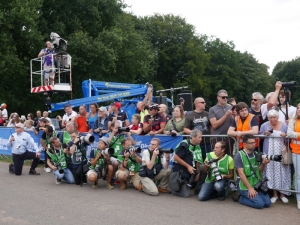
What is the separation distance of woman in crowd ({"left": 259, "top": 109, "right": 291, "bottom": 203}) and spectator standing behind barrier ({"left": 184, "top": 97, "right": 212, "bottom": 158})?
1.34 m

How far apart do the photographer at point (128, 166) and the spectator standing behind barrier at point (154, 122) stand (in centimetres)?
85

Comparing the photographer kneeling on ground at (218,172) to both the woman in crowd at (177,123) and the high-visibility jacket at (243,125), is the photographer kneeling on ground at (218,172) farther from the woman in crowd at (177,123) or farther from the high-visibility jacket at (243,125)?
the woman in crowd at (177,123)

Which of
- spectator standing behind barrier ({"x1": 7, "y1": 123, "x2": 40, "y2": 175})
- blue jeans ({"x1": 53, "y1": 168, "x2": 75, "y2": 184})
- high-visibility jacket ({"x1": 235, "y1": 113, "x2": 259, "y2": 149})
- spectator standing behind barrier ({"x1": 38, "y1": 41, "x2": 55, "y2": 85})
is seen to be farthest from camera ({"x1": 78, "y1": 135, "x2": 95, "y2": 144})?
spectator standing behind barrier ({"x1": 38, "y1": 41, "x2": 55, "y2": 85})

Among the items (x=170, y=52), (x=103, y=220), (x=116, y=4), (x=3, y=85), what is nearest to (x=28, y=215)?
(x=103, y=220)

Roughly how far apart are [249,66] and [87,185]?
53.7m

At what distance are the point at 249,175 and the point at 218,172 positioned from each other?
0.56 metres

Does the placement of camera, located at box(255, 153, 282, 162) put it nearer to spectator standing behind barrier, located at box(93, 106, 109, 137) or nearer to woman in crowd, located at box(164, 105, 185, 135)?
woman in crowd, located at box(164, 105, 185, 135)

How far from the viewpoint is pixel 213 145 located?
289 inches

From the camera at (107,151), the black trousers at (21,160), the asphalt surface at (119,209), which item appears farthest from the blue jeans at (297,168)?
the black trousers at (21,160)

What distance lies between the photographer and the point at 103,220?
5.54 meters

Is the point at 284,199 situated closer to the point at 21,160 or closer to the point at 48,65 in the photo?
the point at 21,160

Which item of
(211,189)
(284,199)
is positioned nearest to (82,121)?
(211,189)

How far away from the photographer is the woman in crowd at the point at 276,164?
21.0 feet

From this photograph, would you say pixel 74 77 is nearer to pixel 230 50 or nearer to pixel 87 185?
pixel 87 185
